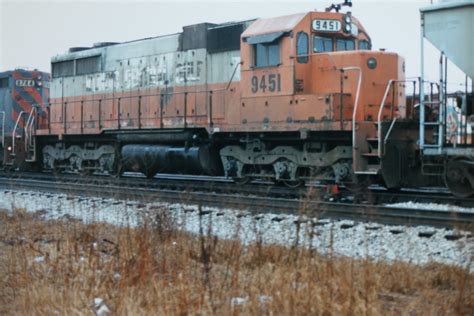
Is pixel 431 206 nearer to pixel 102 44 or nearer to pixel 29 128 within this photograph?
pixel 102 44

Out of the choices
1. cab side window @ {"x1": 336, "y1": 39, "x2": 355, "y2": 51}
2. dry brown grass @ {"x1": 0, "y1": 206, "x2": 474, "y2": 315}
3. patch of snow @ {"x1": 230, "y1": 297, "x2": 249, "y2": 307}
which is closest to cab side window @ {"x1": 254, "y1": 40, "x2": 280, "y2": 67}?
cab side window @ {"x1": 336, "y1": 39, "x2": 355, "y2": 51}

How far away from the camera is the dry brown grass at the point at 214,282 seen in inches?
176

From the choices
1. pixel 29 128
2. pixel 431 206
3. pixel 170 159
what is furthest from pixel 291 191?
pixel 29 128

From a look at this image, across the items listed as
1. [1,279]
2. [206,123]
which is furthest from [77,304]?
[206,123]

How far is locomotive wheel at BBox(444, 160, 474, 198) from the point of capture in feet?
30.5

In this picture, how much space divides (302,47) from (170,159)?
441 centimetres

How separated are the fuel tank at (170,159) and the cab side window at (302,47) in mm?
3168

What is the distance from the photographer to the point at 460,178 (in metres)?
9.45

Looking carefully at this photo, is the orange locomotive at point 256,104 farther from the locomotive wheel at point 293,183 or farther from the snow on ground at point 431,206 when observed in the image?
the snow on ground at point 431,206

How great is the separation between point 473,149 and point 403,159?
1841 mm

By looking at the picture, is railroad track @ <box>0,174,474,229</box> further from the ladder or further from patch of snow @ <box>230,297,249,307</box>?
patch of snow @ <box>230,297,249,307</box>

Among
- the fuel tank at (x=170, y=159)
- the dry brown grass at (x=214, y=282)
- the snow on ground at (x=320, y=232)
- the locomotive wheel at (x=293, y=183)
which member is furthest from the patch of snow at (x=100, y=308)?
the fuel tank at (x=170, y=159)

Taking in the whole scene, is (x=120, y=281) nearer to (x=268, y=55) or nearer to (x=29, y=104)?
(x=268, y=55)

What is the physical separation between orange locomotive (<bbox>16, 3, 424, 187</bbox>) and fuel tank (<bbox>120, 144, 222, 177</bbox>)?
3 cm
